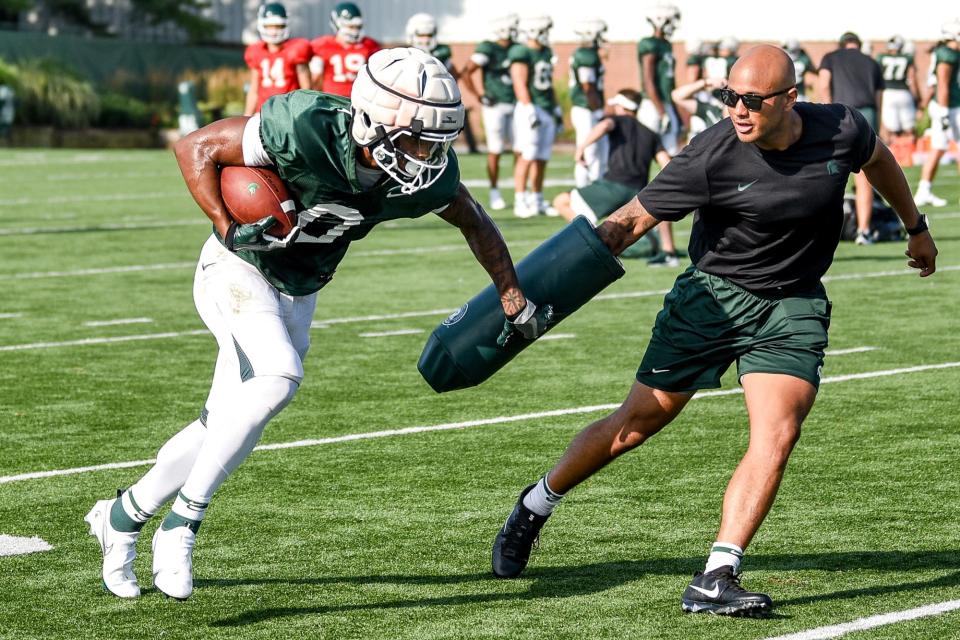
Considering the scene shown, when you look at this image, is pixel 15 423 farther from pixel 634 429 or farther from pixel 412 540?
pixel 634 429

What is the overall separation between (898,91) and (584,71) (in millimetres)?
4007

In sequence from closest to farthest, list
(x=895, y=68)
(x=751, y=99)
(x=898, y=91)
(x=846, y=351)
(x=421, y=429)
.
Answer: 1. (x=751, y=99)
2. (x=421, y=429)
3. (x=846, y=351)
4. (x=895, y=68)
5. (x=898, y=91)

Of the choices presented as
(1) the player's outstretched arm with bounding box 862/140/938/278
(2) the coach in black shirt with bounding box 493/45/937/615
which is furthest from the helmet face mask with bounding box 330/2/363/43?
(2) the coach in black shirt with bounding box 493/45/937/615

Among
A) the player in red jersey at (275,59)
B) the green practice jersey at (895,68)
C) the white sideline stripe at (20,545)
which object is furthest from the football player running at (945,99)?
the white sideline stripe at (20,545)

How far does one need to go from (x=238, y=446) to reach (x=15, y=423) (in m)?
3.00

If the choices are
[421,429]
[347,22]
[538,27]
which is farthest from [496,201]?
[421,429]

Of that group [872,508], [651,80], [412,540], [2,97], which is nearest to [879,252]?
[651,80]

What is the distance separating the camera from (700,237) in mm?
4875

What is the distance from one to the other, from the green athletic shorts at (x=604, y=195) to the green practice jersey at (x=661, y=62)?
3567mm

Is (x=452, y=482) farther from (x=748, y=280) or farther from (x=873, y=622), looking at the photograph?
(x=873, y=622)

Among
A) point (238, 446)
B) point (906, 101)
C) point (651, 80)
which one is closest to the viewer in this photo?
point (238, 446)

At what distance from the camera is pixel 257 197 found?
4.47m

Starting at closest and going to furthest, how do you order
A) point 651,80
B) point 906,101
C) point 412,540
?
1. point 412,540
2. point 651,80
3. point 906,101

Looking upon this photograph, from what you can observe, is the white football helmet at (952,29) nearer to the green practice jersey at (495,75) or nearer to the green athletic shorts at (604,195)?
the green practice jersey at (495,75)
